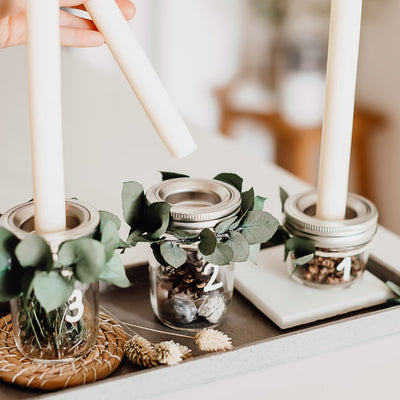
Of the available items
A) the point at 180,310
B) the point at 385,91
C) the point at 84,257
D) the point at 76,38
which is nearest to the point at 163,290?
the point at 180,310

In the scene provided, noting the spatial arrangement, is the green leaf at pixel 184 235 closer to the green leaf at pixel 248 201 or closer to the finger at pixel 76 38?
the green leaf at pixel 248 201

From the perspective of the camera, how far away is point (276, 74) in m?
2.93

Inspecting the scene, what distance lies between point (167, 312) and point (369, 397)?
172 mm

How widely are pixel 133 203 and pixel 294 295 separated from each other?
178mm

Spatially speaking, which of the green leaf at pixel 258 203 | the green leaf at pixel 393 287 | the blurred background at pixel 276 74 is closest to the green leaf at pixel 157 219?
the green leaf at pixel 258 203

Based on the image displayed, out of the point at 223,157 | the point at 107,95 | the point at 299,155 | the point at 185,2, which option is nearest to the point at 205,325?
the point at 223,157

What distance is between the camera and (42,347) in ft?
1.53

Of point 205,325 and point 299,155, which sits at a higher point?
point 205,325

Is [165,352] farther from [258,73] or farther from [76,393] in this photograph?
[258,73]

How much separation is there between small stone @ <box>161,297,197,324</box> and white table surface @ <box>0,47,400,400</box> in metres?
0.07

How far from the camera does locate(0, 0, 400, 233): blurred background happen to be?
2.54 m

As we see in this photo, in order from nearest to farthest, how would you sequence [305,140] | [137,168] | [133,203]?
[133,203], [137,168], [305,140]

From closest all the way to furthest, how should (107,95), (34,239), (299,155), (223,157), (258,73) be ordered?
(34,239), (223,157), (107,95), (299,155), (258,73)

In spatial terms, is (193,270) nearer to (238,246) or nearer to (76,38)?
(238,246)
